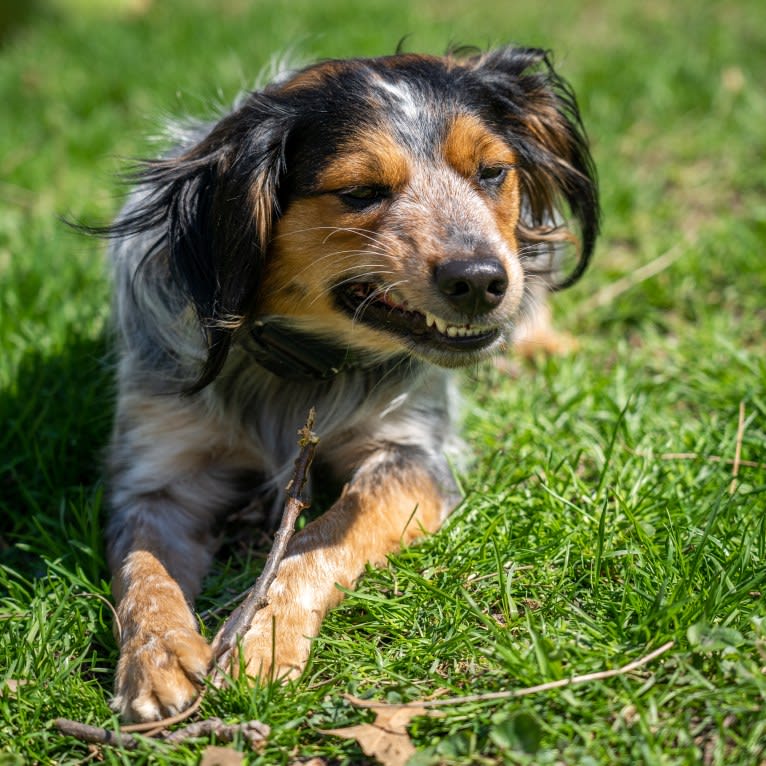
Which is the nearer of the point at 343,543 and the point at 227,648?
the point at 227,648

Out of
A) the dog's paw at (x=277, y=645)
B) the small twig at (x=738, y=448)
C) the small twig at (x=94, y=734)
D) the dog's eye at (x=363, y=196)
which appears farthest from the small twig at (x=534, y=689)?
the dog's eye at (x=363, y=196)

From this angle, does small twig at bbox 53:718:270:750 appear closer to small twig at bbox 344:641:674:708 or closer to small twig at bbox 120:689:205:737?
small twig at bbox 120:689:205:737

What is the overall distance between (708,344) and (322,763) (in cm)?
267

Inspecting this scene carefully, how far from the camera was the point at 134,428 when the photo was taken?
3490 millimetres

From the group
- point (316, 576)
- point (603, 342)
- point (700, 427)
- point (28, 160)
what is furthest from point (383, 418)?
point (28, 160)

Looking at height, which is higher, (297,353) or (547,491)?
(297,353)

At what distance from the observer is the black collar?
10.8 feet

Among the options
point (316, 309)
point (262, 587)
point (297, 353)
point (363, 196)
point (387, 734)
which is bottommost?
point (387, 734)

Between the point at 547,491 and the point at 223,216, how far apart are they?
1333mm

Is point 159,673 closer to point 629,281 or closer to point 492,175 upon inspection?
point 492,175

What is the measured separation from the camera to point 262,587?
2637 mm

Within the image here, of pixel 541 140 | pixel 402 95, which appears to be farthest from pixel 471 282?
pixel 541 140

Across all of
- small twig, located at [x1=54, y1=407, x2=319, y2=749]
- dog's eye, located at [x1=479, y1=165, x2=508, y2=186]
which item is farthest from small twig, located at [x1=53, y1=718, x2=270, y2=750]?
dog's eye, located at [x1=479, y1=165, x2=508, y2=186]

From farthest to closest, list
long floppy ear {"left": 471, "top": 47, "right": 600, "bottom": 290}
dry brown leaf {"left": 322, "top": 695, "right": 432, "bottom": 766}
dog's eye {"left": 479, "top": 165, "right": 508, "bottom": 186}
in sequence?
long floppy ear {"left": 471, "top": 47, "right": 600, "bottom": 290} < dog's eye {"left": 479, "top": 165, "right": 508, "bottom": 186} < dry brown leaf {"left": 322, "top": 695, "right": 432, "bottom": 766}
